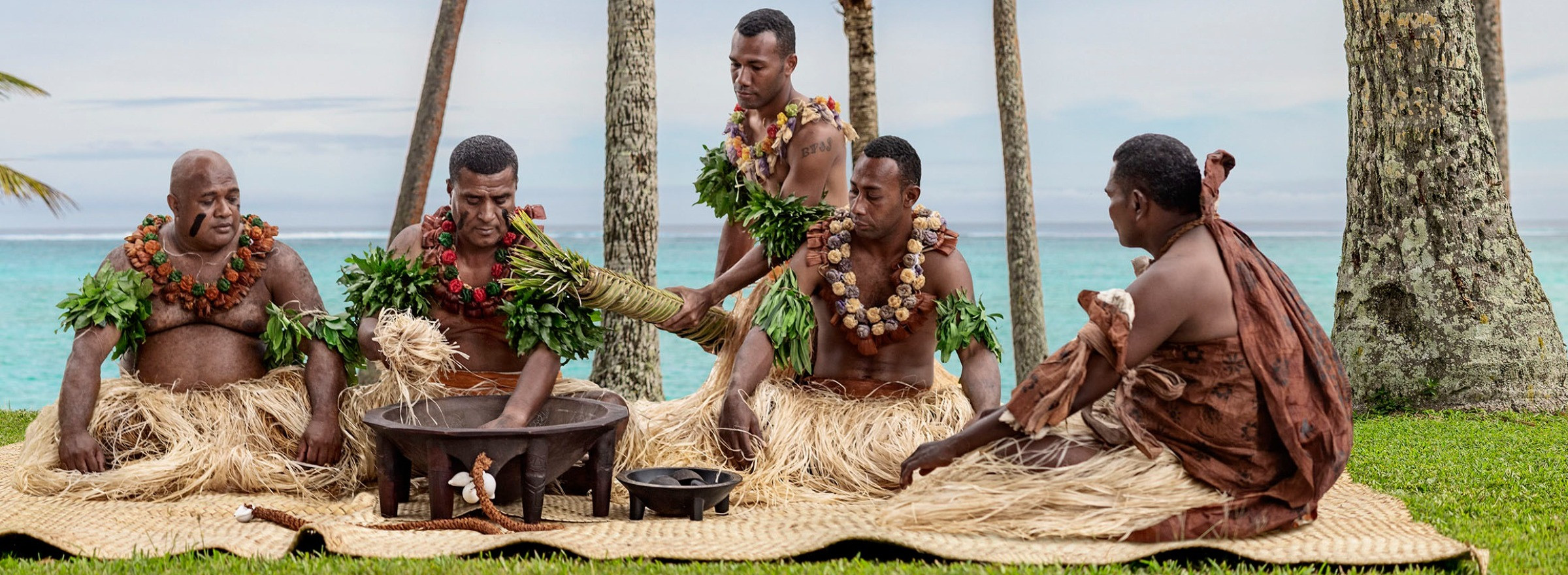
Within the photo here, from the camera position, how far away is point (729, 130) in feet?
17.1

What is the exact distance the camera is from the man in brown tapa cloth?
324 centimetres

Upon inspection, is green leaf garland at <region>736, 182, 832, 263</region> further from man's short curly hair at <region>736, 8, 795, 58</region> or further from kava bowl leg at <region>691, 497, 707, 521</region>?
kava bowl leg at <region>691, 497, 707, 521</region>

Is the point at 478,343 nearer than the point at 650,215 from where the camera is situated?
Yes

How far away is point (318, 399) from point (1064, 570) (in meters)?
2.59

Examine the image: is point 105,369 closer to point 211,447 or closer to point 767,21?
point 211,447

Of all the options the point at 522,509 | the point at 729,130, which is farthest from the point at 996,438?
the point at 729,130

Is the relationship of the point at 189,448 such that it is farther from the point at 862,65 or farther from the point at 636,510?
the point at 862,65

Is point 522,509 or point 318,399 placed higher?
point 318,399

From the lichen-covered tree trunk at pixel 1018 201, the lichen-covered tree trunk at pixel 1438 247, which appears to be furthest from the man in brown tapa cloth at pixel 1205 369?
the lichen-covered tree trunk at pixel 1018 201

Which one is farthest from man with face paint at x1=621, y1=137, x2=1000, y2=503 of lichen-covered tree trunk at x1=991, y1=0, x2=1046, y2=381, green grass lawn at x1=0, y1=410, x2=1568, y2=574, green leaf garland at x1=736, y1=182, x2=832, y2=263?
lichen-covered tree trunk at x1=991, y1=0, x2=1046, y2=381

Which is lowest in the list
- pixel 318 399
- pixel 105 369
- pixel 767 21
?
pixel 105 369

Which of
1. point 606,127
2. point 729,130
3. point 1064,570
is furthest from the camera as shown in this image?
point 606,127

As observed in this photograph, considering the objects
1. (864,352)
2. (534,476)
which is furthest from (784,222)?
(534,476)

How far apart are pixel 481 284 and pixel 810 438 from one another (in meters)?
1.23
